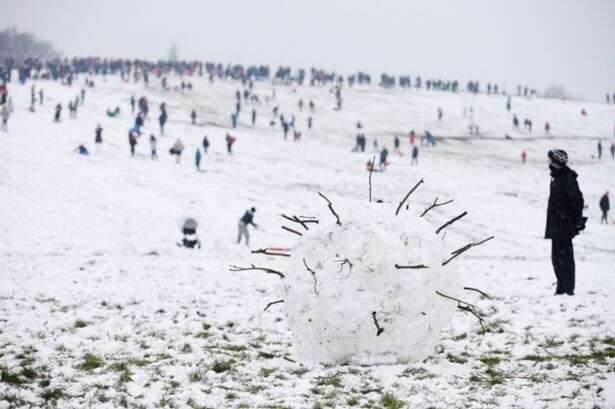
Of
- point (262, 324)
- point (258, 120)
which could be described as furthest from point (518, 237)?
point (258, 120)

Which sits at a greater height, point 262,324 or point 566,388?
point 566,388

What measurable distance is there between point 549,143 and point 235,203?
3777 centimetres

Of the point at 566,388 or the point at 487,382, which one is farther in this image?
the point at 487,382

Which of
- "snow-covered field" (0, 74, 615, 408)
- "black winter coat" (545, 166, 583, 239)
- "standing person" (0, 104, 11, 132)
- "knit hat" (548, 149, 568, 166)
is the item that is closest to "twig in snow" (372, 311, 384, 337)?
"snow-covered field" (0, 74, 615, 408)

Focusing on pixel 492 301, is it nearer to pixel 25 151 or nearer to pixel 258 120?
pixel 25 151

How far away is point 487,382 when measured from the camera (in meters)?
4.58

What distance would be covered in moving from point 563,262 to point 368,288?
398 cm

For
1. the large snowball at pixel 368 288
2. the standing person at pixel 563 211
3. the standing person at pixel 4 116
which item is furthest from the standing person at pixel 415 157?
the large snowball at pixel 368 288

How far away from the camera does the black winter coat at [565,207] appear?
22.9 ft

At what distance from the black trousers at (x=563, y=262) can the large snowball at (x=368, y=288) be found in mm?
2985

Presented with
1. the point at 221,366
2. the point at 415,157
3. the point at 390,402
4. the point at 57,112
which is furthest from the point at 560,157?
the point at 57,112

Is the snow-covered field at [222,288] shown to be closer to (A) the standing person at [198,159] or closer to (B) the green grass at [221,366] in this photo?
(B) the green grass at [221,366]

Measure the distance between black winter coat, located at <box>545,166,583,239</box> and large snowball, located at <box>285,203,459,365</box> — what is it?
9.46 feet

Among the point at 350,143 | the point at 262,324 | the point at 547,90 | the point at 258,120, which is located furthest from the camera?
the point at 547,90
